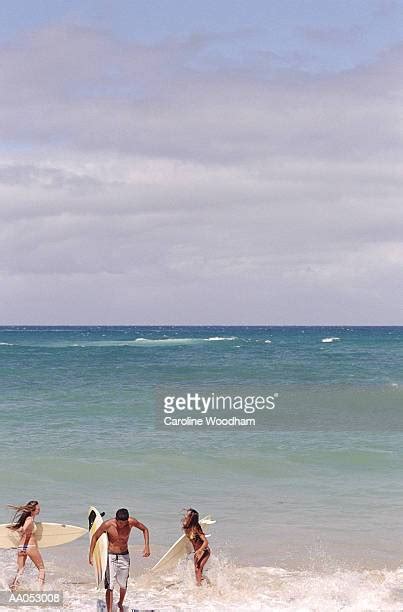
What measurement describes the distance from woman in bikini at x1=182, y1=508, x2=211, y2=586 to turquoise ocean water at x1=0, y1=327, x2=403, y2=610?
0.28 metres

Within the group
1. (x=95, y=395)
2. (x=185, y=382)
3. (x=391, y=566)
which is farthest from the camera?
(x=185, y=382)

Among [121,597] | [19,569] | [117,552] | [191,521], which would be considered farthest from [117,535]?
[19,569]

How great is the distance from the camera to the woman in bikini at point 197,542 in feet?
34.0

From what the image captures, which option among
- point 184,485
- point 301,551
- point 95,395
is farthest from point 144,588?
point 95,395

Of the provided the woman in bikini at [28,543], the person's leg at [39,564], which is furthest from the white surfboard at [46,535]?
the person's leg at [39,564]

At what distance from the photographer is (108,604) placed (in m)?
9.16

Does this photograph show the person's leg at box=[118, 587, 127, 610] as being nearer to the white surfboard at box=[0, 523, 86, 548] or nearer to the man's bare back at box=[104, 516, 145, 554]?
the man's bare back at box=[104, 516, 145, 554]

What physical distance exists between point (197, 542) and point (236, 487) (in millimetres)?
6075

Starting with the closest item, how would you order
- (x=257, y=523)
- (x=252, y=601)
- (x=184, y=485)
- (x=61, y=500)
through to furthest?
(x=252, y=601), (x=257, y=523), (x=61, y=500), (x=184, y=485)

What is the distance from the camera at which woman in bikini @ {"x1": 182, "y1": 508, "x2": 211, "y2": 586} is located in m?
10.4

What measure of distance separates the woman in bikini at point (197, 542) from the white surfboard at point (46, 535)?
169 cm

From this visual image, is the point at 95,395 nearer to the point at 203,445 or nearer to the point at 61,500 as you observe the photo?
the point at 203,445

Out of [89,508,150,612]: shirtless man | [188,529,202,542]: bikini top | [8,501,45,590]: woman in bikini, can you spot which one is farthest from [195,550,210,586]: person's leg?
[8,501,45,590]: woman in bikini

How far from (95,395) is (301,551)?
815 inches
